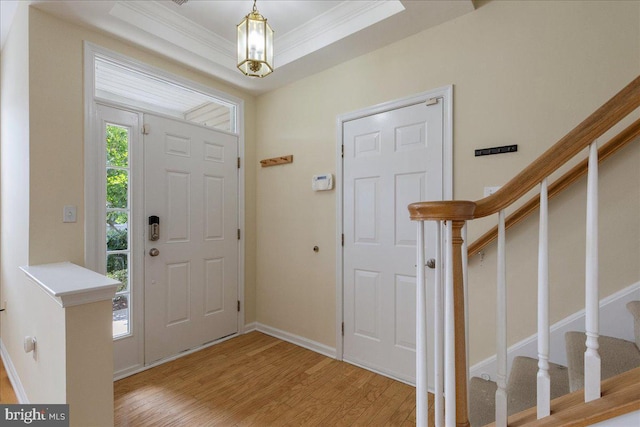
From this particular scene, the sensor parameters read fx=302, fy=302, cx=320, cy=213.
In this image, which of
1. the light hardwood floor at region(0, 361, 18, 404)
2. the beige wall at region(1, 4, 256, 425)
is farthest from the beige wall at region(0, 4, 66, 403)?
the light hardwood floor at region(0, 361, 18, 404)

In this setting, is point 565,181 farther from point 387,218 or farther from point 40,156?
point 40,156

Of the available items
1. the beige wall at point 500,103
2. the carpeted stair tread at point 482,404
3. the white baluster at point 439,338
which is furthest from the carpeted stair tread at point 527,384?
the white baluster at point 439,338

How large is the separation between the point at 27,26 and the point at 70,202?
1.17 m

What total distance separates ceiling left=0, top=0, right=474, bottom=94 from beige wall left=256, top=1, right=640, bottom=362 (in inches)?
6.5

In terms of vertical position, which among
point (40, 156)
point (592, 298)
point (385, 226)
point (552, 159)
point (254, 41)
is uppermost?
point (254, 41)

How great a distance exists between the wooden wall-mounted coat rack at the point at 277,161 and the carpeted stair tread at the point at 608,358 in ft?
8.21

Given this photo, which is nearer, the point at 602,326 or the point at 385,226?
the point at 602,326

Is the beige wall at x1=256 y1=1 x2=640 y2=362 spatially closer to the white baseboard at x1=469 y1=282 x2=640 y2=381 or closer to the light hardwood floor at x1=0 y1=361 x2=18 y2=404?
the white baseboard at x1=469 y1=282 x2=640 y2=381

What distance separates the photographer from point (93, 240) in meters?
2.22

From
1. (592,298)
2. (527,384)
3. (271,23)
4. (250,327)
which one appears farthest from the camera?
(250,327)

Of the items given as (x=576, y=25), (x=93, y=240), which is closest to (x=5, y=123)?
(x=93, y=240)

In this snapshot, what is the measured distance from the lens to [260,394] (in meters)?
2.16

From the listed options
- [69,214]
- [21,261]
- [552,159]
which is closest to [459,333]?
[552,159]

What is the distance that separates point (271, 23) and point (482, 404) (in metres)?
2.98
